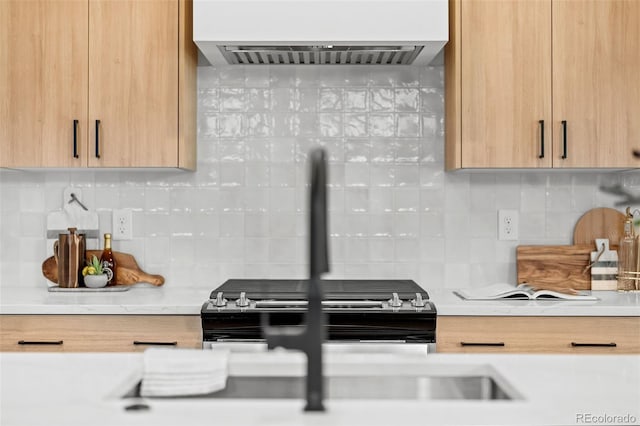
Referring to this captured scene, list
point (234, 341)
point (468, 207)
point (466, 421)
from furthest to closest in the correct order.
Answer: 1. point (468, 207)
2. point (234, 341)
3. point (466, 421)

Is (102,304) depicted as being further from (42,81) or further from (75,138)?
(42,81)

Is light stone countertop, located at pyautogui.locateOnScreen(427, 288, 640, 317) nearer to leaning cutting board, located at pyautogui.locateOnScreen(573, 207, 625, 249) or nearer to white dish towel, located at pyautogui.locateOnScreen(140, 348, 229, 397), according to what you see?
leaning cutting board, located at pyautogui.locateOnScreen(573, 207, 625, 249)

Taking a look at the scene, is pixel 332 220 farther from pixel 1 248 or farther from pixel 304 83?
pixel 1 248

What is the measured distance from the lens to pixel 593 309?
262cm

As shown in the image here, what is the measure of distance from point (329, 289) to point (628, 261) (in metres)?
1.33

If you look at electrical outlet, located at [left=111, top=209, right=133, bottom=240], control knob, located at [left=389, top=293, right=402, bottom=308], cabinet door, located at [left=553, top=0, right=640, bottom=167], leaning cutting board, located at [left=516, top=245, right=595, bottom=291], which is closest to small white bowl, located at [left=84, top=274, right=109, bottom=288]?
electrical outlet, located at [left=111, top=209, right=133, bottom=240]

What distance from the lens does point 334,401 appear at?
1.20m

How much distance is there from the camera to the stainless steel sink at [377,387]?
1.42m

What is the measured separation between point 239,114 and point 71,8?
2.78ft

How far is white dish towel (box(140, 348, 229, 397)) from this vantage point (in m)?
1.31

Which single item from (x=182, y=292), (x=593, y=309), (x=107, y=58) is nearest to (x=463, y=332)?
(x=593, y=309)

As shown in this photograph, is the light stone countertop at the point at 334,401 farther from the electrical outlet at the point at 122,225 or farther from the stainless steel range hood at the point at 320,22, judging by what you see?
the electrical outlet at the point at 122,225

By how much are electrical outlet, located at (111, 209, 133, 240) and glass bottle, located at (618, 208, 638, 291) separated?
223 cm

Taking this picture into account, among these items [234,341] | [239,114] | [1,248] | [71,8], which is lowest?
[234,341]
